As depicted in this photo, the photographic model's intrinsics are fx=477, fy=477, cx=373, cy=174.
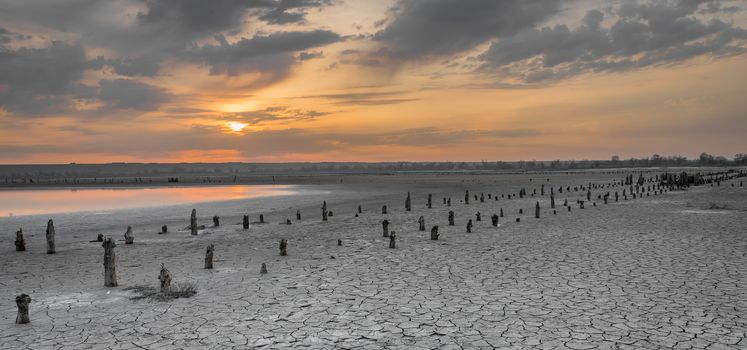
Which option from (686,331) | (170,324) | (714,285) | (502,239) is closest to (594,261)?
(714,285)

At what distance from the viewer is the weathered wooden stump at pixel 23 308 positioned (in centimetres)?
955

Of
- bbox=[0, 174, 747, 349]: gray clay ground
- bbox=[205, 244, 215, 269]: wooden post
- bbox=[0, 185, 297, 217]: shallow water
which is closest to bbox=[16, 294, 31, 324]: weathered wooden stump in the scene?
bbox=[0, 174, 747, 349]: gray clay ground

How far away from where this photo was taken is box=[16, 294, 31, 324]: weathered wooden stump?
31.3 ft

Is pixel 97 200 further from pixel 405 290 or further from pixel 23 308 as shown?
pixel 405 290

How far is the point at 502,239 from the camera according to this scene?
19.5 metres

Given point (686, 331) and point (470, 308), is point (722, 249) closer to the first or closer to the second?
point (686, 331)

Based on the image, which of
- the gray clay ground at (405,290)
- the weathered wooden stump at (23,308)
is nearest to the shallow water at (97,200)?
the gray clay ground at (405,290)

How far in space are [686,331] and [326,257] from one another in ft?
34.5

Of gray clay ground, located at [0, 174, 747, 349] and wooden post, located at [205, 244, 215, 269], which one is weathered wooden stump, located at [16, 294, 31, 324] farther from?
wooden post, located at [205, 244, 215, 269]

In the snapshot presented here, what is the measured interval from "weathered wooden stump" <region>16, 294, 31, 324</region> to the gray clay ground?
0.16 meters

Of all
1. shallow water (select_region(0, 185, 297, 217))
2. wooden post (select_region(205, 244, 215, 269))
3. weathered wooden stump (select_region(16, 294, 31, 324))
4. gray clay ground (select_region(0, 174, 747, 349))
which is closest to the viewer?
gray clay ground (select_region(0, 174, 747, 349))

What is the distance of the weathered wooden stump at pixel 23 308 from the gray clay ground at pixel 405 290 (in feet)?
0.51

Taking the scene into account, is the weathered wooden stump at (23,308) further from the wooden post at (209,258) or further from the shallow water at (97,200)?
the shallow water at (97,200)

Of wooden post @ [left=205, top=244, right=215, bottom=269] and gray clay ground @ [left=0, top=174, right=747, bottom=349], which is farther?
wooden post @ [left=205, top=244, right=215, bottom=269]
